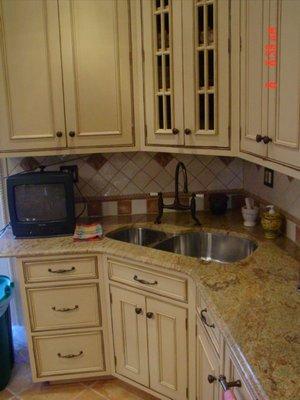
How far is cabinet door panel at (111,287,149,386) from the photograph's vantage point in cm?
214

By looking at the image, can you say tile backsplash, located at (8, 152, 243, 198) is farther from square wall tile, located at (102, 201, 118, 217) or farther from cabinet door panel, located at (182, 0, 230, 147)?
cabinet door panel, located at (182, 0, 230, 147)

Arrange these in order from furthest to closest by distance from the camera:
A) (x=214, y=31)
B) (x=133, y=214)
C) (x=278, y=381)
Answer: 1. (x=133, y=214)
2. (x=214, y=31)
3. (x=278, y=381)

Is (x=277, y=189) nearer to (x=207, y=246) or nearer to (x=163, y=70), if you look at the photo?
(x=207, y=246)

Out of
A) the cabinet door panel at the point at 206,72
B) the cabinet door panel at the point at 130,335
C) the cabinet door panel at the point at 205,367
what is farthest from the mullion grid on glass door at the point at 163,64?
the cabinet door panel at the point at 205,367

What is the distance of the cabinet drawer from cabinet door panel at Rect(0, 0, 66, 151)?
1175mm

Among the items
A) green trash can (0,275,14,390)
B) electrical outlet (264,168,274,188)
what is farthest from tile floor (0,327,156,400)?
electrical outlet (264,168,274,188)

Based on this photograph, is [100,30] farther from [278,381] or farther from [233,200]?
[278,381]

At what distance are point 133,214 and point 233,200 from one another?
2.16 ft

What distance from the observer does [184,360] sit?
2.01 m

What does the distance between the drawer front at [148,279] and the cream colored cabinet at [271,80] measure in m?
0.69

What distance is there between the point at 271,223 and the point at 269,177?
1.03 feet

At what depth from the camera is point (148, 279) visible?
6.68 ft

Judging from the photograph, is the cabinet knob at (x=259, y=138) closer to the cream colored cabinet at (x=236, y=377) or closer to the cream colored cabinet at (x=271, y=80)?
the cream colored cabinet at (x=271, y=80)

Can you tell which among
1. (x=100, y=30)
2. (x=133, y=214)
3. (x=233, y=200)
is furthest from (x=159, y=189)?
(x=100, y=30)
